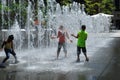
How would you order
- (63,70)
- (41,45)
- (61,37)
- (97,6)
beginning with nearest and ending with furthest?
(63,70) < (61,37) < (41,45) < (97,6)

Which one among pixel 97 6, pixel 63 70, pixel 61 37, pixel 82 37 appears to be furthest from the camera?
pixel 97 6

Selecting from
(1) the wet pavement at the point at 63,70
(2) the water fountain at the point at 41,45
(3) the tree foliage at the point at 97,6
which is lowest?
(1) the wet pavement at the point at 63,70

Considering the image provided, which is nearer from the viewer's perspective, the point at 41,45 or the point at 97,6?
the point at 41,45

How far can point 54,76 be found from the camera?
10.9 meters

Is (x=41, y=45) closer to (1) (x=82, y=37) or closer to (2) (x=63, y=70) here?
(1) (x=82, y=37)

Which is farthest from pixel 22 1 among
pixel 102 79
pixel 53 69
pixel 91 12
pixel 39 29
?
pixel 91 12

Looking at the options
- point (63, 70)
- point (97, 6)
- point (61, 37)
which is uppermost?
point (97, 6)

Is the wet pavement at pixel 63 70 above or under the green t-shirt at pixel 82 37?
under

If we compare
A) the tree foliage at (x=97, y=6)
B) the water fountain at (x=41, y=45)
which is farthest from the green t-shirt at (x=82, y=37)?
the tree foliage at (x=97, y=6)

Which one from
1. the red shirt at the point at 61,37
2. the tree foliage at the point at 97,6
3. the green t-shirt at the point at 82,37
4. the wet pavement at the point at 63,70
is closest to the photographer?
the wet pavement at the point at 63,70

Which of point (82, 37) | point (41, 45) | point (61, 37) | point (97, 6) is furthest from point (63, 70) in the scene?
point (97, 6)

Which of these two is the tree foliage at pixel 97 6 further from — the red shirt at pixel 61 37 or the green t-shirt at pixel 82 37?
the green t-shirt at pixel 82 37

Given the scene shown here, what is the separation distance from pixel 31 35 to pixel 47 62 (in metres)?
10.8

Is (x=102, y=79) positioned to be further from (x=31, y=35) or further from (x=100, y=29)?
(x=100, y=29)
